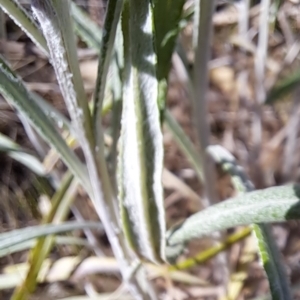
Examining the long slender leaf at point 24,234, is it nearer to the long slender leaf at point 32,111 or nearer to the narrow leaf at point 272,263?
the long slender leaf at point 32,111

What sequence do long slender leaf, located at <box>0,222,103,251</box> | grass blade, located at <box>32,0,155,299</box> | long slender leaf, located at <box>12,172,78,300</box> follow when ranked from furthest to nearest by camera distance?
long slender leaf, located at <box>12,172,78,300</box>
long slender leaf, located at <box>0,222,103,251</box>
grass blade, located at <box>32,0,155,299</box>

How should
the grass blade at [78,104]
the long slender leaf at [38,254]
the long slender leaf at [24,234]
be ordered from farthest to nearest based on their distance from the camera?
the long slender leaf at [38,254] → the long slender leaf at [24,234] → the grass blade at [78,104]

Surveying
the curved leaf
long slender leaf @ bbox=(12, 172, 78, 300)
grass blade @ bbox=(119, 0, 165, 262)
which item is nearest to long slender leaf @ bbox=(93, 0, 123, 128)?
grass blade @ bbox=(119, 0, 165, 262)

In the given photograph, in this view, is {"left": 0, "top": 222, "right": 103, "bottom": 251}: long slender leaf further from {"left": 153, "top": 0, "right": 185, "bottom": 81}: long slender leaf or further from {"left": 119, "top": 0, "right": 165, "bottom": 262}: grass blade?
{"left": 153, "top": 0, "right": 185, "bottom": 81}: long slender leaf

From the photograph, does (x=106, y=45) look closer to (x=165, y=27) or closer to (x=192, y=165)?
(x=165, y=27)

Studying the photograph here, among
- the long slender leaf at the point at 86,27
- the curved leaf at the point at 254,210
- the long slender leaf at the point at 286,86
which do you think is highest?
the long slender leaf at the point at 86,27

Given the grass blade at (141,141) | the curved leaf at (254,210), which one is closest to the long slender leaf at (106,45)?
the grass blade at (141,141)

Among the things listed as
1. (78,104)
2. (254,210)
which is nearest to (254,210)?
(254,210)

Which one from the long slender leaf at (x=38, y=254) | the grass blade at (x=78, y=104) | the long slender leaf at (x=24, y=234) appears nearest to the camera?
the grass blade at (x=78, y=104)

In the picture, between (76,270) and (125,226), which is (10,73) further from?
(76,270)
